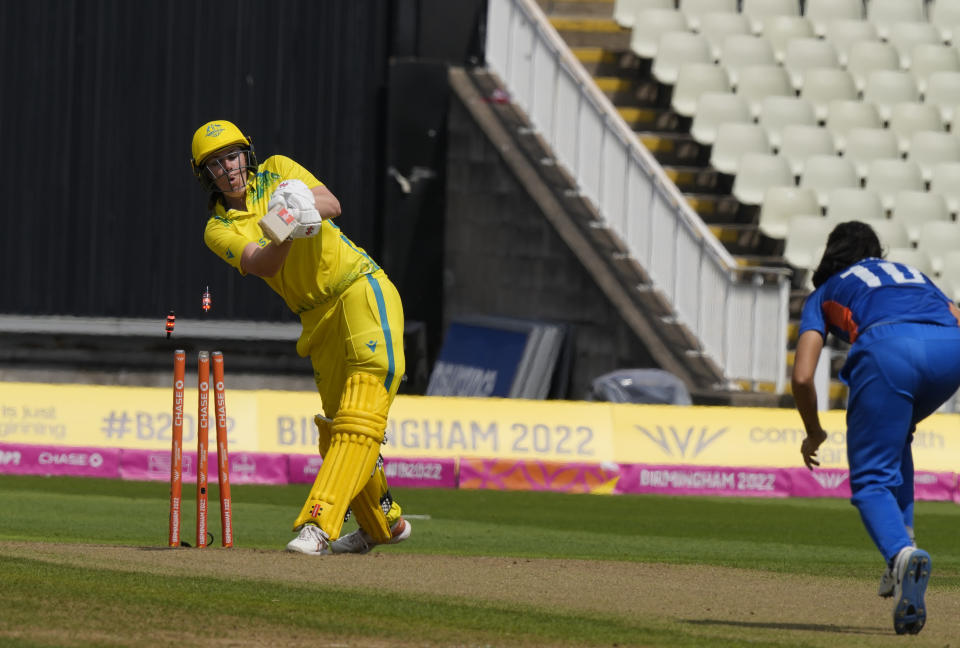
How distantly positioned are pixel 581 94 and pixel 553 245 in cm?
152

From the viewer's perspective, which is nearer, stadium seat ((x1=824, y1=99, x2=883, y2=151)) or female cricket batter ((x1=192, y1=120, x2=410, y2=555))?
female cricket batter ((x1=192, y1=120, x2=410, y2=555))

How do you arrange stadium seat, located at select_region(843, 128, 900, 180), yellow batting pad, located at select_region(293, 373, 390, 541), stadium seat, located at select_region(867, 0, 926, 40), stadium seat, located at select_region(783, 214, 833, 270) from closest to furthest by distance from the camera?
1. yellow batting pad, located at select_region(293, 373, 390, 541)
2. stadium seat, located at select_region(783, 214, 833, 270)
3. stadium seat, located at select_region(843, 128, 900, 180)
4. stadium seat, located at select_region(867, 0, 926, 40)

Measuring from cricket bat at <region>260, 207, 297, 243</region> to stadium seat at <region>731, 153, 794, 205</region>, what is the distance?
10855 millimetres

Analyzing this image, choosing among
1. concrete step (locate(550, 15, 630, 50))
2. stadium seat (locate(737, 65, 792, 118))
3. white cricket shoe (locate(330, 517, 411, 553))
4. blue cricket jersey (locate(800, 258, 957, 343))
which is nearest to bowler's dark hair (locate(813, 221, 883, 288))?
blue cricket jersey (locate(800, 258, 957, 343))

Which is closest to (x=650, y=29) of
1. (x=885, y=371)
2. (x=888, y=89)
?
(x=888, y=89)

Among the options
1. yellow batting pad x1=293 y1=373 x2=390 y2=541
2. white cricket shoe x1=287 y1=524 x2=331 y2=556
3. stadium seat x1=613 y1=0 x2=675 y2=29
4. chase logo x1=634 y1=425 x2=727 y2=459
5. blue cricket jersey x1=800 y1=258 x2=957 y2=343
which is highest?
stadium seat x1=613 y1=0 x2=675 y2=29

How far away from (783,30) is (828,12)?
2.83 feet

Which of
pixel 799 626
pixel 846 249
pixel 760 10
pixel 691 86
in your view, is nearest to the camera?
pixel 799 626

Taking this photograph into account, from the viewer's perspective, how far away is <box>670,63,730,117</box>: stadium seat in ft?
60.0

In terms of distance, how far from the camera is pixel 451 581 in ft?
22.5

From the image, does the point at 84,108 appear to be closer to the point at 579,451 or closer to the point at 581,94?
the point at 581,94

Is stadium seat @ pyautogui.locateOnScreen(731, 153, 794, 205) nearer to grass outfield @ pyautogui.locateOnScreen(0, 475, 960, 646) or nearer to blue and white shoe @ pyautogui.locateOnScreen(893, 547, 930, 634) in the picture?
grass outfield @ pyautogui.locateOnScreen(0, 475, 960, 646)

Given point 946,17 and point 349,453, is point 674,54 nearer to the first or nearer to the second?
point 946,17

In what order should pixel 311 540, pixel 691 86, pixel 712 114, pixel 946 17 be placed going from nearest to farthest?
pixel 311 540 < pixel 712 114 < pixel 691 86 < pixel 946 17
